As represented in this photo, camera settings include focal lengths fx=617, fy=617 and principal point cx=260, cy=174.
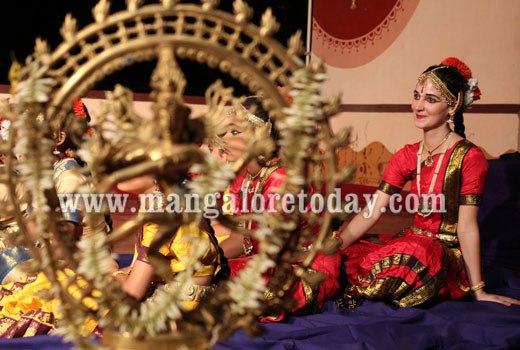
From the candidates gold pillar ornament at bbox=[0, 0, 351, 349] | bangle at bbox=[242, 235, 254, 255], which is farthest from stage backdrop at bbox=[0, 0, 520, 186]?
gold pillar ornament at bbox=[0, 0, 351, 349]

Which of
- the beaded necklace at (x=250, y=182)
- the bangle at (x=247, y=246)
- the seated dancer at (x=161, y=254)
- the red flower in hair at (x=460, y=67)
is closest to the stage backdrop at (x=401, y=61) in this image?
the red flower in hair at (x=460, y=67)

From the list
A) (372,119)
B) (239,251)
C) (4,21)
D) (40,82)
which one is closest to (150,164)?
(40,82)

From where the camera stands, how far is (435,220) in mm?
2707

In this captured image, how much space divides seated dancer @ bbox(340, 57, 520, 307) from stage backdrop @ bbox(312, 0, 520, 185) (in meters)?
1.97

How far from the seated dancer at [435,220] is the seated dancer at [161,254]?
92 cm

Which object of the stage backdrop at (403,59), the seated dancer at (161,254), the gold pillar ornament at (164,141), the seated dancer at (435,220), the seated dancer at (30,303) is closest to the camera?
the gold pillar ornament at (164,141)

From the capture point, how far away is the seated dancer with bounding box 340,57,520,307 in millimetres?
2482

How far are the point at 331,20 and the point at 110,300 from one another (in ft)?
19.0

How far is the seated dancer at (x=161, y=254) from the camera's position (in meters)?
1.42

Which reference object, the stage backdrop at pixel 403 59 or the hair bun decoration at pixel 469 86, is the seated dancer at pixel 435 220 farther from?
the stage backdrop at pixel 403 59

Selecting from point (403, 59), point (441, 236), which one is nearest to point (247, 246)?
point (441, 236)

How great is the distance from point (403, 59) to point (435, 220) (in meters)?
3.11

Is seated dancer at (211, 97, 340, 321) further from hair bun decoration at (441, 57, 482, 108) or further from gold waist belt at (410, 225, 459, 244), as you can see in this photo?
hair bun decoration at (441, 57, 482, 108)

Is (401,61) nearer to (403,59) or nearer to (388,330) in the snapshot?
(403,59)
